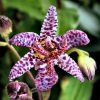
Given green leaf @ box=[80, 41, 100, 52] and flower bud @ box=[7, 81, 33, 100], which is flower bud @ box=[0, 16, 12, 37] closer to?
flower bud @ box=[7, 81, 33, 100]

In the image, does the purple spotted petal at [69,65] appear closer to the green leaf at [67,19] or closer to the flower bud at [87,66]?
the flower bud at [87,66]

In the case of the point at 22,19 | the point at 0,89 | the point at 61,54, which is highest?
the point at 61,54

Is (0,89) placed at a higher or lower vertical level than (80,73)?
lower

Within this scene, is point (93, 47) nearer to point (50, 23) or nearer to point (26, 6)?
point (26, 6)

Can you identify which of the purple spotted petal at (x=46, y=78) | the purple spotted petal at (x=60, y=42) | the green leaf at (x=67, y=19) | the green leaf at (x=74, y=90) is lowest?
the green leaf at (x=74, y=90)

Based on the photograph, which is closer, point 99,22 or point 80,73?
point 80,73

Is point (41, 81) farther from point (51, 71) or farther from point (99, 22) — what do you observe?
point (99, 22)

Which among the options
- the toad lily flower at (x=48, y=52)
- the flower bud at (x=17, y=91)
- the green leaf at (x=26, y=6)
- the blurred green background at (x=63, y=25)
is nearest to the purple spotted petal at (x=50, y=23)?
the toad lily flower at (x=48, y=52)

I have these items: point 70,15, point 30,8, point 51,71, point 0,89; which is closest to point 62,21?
point 70,15
